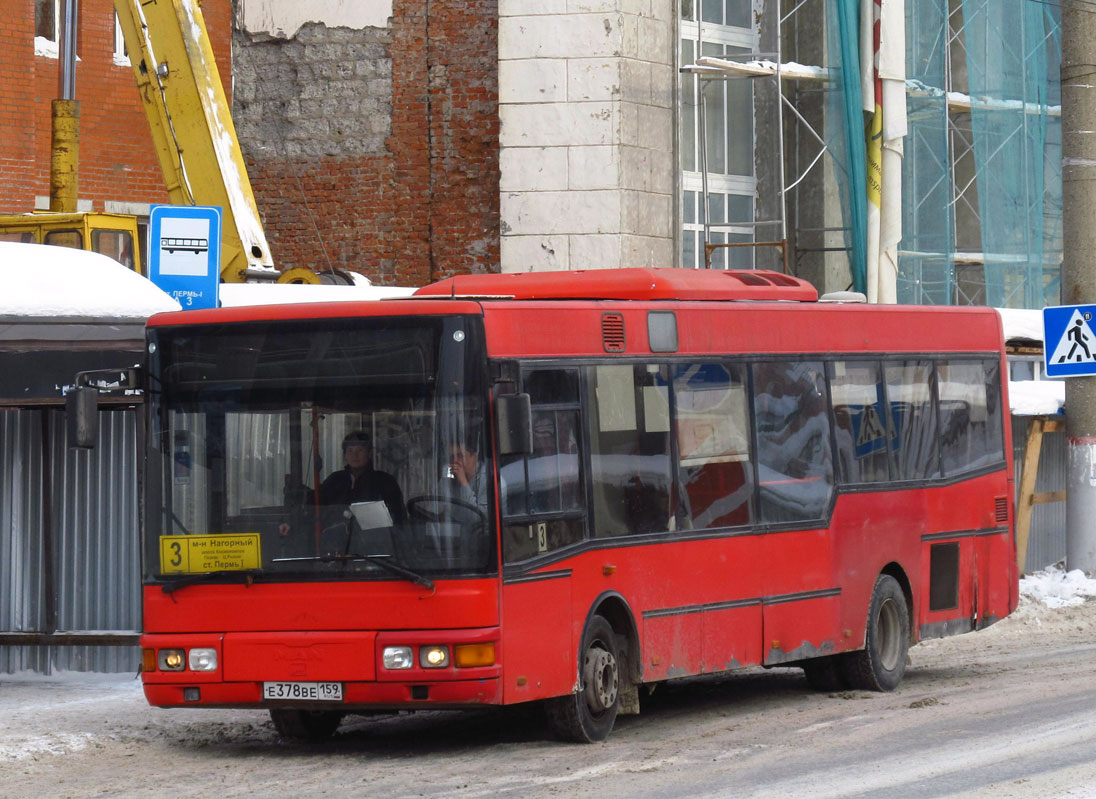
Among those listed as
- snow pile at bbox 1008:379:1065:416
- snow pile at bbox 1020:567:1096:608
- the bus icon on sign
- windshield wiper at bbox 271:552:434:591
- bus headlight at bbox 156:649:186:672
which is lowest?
snow pile at bbox 1020:567:1096:608

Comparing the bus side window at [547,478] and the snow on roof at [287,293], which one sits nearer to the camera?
the bus side window at [547,478]

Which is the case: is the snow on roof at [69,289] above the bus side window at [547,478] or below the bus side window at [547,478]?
above

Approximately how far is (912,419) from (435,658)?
523cm

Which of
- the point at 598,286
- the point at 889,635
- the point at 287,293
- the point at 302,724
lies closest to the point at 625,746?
the point at 302,724

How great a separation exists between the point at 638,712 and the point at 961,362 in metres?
4.56

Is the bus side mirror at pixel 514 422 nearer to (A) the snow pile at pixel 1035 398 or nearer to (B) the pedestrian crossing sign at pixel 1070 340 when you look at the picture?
(B) the pedestrian crossing sign at pixel 1070 340

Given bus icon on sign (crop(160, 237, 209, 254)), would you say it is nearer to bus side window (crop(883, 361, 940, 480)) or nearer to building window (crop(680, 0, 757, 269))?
bus side window (crop(883, 361, 940, 480))

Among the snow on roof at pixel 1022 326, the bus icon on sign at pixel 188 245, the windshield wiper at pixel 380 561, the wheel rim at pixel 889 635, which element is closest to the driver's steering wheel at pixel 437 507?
the windshield wiper at pixel 380 561

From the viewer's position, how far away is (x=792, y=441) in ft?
41.6

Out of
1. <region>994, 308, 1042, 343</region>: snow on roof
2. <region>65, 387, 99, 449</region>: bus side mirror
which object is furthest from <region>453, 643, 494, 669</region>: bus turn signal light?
<region>994, 308, 1042, 343</region>: snow on roof

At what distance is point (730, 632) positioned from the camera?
11953mm

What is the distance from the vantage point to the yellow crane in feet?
69.8

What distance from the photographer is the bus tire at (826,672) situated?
13492 millimetres

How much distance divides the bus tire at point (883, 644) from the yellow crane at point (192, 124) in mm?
9018
